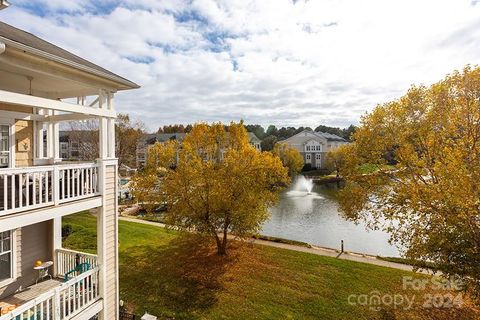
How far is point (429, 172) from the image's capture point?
9.19 metres

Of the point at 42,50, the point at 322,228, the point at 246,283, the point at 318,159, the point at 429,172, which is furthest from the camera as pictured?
the point at 318,159

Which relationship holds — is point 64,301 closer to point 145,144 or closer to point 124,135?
point 124,135

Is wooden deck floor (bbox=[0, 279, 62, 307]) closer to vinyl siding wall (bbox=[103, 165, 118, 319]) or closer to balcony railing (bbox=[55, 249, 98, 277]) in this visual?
balcony railing (bbox=[55, 249, 98, 277])

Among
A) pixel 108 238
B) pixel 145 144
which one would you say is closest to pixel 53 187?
pixel 108 238

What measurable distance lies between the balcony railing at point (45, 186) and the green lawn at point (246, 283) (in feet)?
18.0

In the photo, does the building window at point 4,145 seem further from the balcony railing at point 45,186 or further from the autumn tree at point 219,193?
the autumn tree at point 219,193

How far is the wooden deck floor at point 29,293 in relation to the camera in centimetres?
719

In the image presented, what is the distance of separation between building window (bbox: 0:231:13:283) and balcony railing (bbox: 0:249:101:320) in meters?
1.63

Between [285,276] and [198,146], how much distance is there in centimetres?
885

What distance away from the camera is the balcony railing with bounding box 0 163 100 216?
544 centimetres

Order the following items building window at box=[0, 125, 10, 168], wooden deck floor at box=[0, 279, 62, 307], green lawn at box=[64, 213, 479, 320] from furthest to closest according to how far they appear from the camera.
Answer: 1. green lawn at box=[64, 213, 479, 320]
2. building window at box=[0, 125, 10, 168]
3. wooden deck floor at box=[0, 279, 62, 307]

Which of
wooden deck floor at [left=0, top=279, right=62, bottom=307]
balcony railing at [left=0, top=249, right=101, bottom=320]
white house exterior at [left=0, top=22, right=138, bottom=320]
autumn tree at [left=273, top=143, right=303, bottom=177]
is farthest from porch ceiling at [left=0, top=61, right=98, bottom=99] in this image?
autumn tree at [left=273, top=143, right=303, bottom=177]

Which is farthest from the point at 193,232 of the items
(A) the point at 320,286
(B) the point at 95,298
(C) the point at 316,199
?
(C) the point at 316,199

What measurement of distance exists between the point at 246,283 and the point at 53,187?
856 cm
